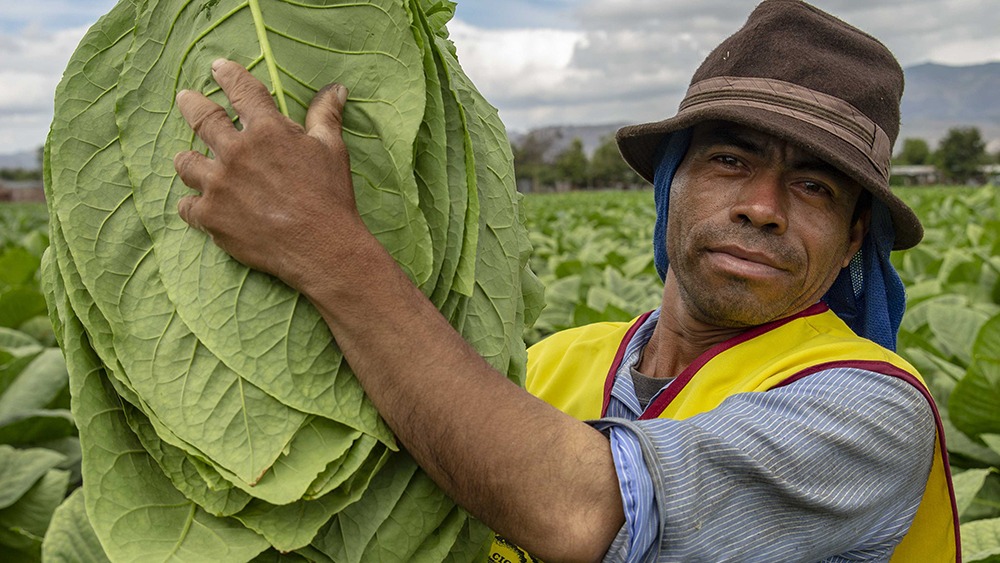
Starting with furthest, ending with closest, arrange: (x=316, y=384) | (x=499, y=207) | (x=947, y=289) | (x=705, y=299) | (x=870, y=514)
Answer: (x=947, y=289), (x=705, y=299), (x=870, y=514), (x=499, y=207), (x=316, y=384)

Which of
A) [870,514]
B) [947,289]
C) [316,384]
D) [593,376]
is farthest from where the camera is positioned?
[947,289]

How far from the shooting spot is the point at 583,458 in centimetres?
125

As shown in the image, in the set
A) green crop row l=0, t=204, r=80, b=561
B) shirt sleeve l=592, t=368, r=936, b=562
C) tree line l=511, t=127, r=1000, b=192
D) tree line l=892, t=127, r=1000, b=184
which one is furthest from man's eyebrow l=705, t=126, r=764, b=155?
tree line l=892, t=127, r=1000, b=184

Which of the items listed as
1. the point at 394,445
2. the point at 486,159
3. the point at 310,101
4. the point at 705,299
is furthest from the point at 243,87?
the point at 705,299

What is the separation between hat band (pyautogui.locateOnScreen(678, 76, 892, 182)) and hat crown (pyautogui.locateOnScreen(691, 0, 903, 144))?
0.07 ft

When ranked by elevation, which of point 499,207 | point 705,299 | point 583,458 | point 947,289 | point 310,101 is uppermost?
point 310,101

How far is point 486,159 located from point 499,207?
0.23ft

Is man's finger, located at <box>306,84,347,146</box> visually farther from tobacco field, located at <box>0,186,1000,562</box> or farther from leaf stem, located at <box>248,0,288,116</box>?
tobacco field, located at <box>0,186,1000,562</box>

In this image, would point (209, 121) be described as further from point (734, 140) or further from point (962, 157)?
point (962, 157)

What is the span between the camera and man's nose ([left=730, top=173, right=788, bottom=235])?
1711 millimetres

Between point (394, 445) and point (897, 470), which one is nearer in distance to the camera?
point (394, 445)

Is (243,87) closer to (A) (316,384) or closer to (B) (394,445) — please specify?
(A) (316,384)

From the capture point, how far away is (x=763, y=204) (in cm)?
172

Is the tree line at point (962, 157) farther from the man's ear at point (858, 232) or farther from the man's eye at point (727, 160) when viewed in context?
the man's eye at point (727, 160)
